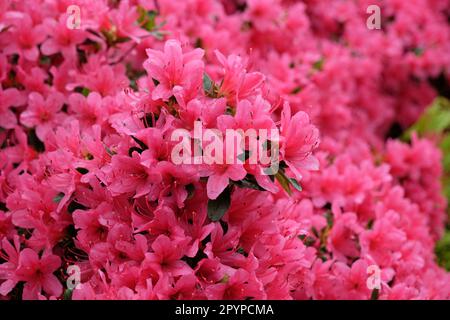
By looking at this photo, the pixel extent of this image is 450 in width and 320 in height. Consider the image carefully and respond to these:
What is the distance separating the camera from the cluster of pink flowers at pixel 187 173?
1.57 meters

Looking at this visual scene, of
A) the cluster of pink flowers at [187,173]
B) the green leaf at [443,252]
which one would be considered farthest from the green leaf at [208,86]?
the green leaf at [443,252]

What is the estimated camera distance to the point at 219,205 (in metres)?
1.57

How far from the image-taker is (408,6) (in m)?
3.84

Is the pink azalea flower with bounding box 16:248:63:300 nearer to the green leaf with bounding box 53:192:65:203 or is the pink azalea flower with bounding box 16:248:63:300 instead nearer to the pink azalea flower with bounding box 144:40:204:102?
the green leaf with bounding box 53:192:65:203

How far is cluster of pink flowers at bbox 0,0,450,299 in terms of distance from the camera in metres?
1.57

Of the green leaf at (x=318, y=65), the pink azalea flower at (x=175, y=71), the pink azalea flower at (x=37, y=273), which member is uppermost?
the pink azalea flower at (x=175, y=71)

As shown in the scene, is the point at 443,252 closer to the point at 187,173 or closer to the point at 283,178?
the point at 283,178

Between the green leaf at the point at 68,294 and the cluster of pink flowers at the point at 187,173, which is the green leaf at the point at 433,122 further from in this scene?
the green leaf at the point at 68,294

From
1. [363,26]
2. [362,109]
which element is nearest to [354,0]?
[363,26]

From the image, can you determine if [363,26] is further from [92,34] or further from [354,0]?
[92,34]

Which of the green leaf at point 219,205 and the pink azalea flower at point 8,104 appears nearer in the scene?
the green leaf at point 219,205

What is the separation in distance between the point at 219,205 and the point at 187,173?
113 mm
